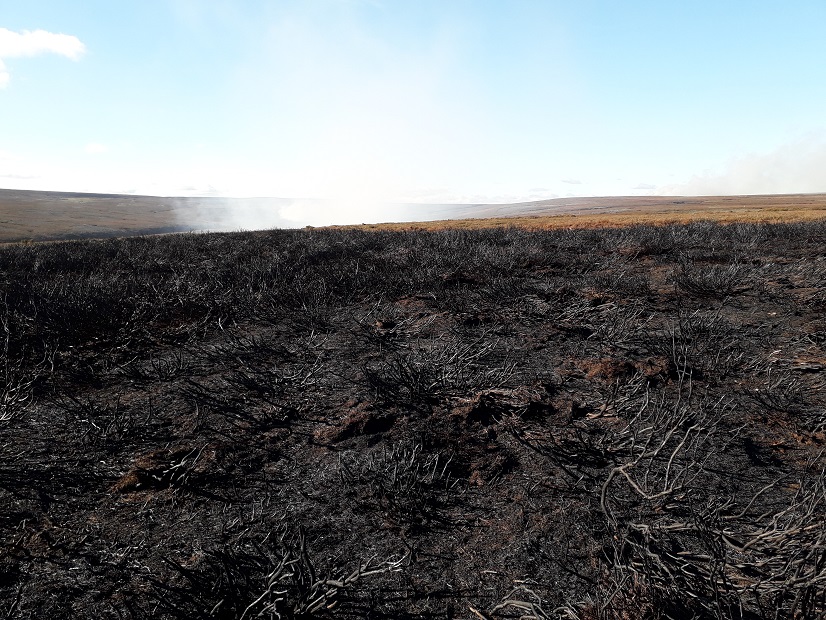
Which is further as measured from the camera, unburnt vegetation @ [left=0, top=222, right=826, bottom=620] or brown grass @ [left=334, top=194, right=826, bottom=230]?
brown grass @ [left=334, top=194, right=826, bottom=230]

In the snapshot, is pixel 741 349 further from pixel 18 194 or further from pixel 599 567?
pixel 18 194

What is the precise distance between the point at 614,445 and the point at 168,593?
2612mm

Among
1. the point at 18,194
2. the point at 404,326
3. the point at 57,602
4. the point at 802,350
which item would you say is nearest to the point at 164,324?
the point at 404,326

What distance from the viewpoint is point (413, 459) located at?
2.55 meters

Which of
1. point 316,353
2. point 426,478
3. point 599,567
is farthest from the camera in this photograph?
point 316,353

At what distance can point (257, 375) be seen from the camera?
428 centimetres

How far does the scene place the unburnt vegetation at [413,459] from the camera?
1951mm

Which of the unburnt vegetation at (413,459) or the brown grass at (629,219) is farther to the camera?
the brown grass at (629,219)

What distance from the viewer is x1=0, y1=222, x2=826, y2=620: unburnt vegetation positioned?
6.40 ft

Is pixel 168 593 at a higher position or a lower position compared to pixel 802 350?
lower

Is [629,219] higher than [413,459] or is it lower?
higher

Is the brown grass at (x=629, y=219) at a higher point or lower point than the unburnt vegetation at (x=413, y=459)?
higher

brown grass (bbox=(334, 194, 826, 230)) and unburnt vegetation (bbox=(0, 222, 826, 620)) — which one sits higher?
brown grass (bbox=(334, 194, 826, 230))

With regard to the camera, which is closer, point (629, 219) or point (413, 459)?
point (413, 459)
